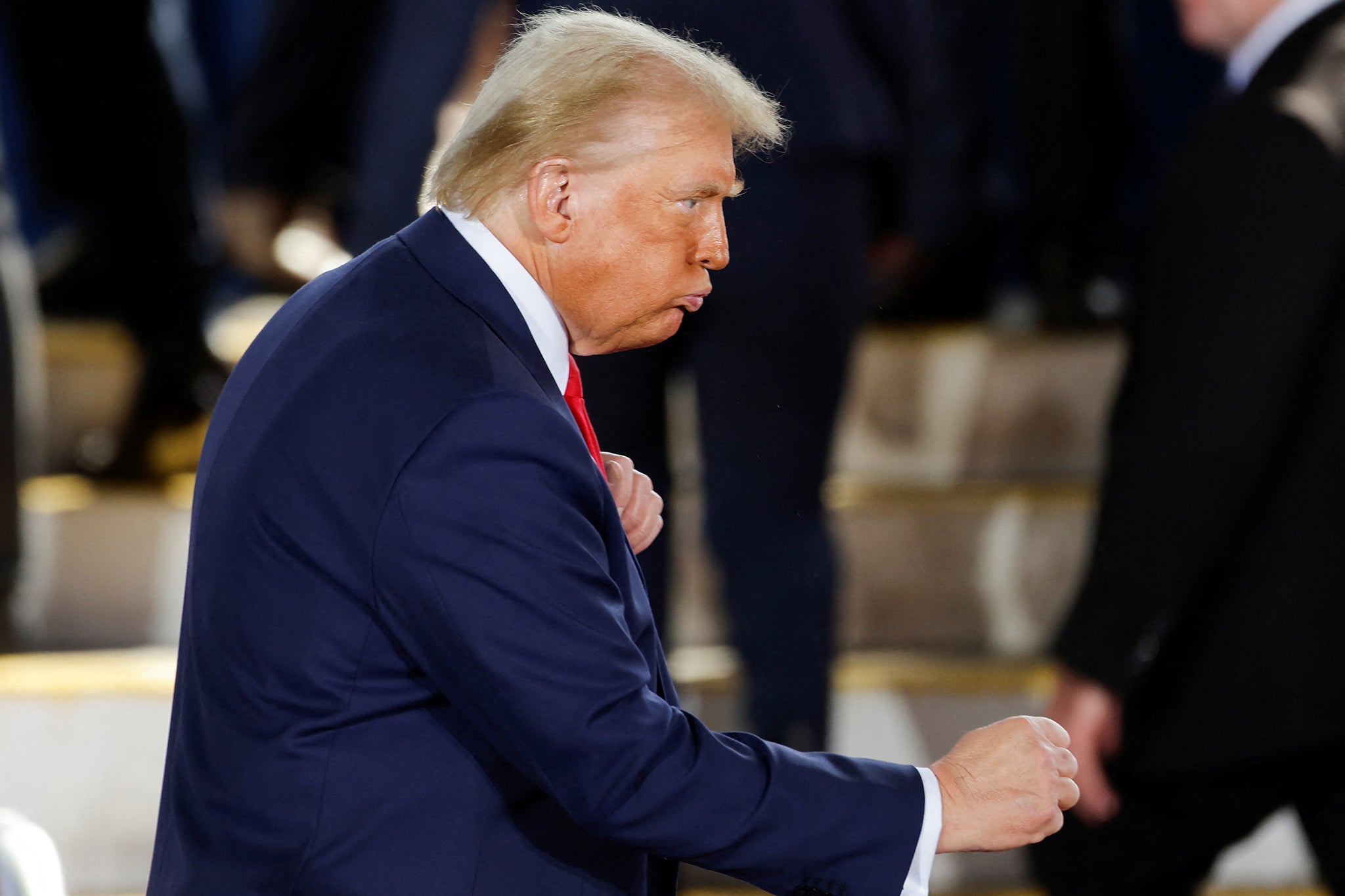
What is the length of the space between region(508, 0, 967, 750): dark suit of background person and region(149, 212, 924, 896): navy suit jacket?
17.1 inches

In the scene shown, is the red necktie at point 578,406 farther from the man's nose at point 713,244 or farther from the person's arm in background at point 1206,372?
the person's arm in background at point 1206,372

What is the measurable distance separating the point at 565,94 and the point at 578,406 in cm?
19

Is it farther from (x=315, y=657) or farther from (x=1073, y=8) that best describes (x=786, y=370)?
(x=1073, y=8)

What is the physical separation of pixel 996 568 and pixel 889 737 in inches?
14.1

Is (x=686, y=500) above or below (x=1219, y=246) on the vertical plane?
below

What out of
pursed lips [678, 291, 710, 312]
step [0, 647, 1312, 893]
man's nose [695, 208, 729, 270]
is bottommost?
step [0, 647, 1312, 893]

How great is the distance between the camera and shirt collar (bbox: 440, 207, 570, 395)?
2.89 feet

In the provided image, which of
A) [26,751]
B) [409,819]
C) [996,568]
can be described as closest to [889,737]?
[996,568]

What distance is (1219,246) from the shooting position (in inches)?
51.1

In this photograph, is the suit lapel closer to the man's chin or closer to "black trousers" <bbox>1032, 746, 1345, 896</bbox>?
the man's chin

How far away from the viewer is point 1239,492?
1.32 metres

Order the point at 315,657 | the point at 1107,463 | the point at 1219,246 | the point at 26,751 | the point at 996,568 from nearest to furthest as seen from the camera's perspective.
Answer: the point at 315,657 < the point at 1219,246 < the point at 1107,463 < the point at 26,751 < the point at 996,568

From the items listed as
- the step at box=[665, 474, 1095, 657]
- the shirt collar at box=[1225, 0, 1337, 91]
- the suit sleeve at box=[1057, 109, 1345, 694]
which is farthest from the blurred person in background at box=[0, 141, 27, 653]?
the shirt collar at box=[1225, 0, 1337, 91]

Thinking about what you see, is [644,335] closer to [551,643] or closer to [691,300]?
[691,300]
